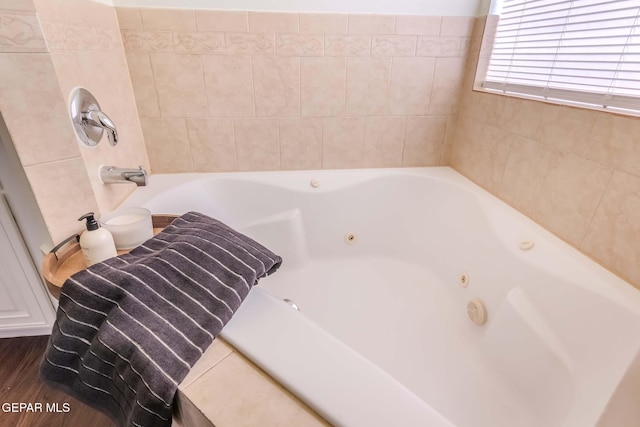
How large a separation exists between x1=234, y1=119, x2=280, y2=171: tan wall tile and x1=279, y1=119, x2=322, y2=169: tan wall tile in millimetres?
36

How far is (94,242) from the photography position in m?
0.81

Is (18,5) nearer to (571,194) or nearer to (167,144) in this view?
(167,144)

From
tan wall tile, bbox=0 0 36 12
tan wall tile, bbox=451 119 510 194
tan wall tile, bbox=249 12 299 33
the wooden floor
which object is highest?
tan wall tile, bbox=249 12 299 33

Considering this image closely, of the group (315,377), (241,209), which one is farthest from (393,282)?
(315,377)

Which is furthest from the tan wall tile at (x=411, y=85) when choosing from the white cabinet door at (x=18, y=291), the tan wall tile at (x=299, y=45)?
the white cabinet door at (x=18, y=291)

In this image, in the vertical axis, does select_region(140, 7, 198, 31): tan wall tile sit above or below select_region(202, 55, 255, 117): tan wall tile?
above

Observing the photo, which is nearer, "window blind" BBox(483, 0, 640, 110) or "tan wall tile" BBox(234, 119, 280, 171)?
"window blind" BBox(483, 0, 640, 110)

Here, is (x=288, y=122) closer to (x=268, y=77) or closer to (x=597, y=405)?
A: (x=268, y=77)

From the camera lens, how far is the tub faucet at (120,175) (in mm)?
1057

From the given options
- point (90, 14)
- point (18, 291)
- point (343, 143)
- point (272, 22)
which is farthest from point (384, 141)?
point (18, 291)

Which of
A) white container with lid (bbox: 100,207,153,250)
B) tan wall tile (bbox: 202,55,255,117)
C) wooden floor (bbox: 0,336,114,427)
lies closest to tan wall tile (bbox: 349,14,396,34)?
tan wall tile (bbox: 202,55,255,117)

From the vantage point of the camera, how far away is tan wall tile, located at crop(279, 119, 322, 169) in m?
1.49

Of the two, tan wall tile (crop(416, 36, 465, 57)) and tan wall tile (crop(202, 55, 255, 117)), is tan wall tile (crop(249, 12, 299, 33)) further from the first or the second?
tan wall tile (crop(416, 36, 465, 57))

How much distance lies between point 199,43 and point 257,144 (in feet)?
1.51
